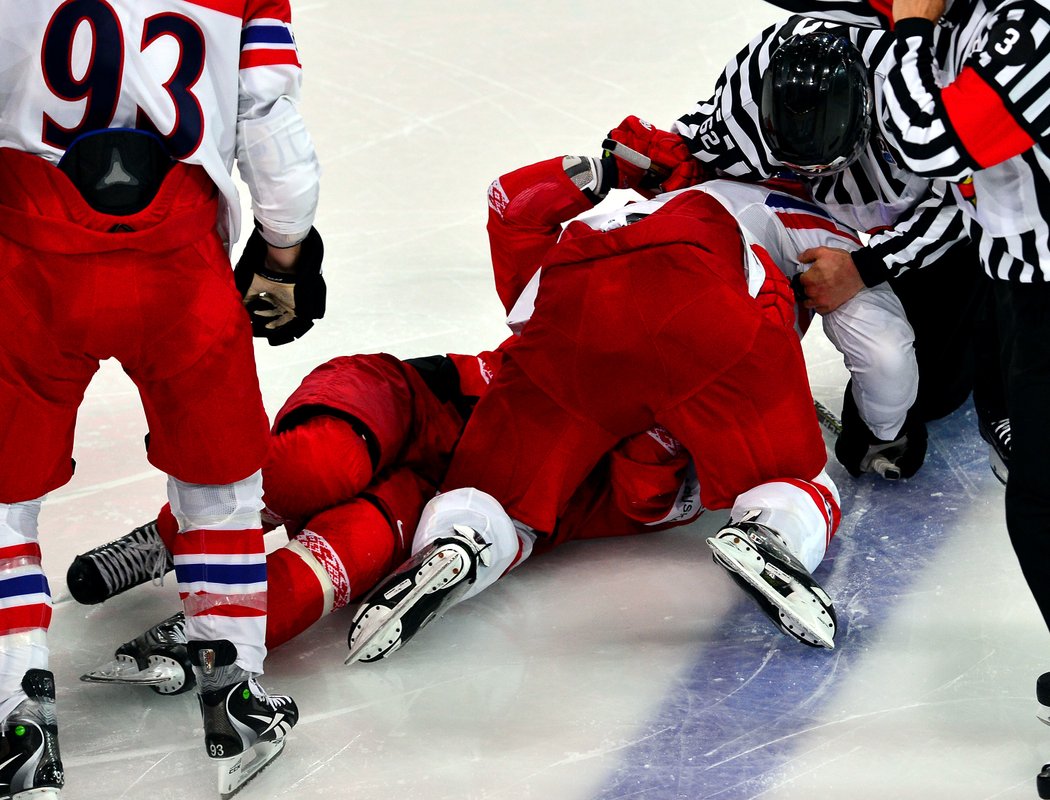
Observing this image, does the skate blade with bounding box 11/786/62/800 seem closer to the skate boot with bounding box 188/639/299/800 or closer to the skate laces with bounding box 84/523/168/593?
the skate boot with bounding box 188/639/299/800

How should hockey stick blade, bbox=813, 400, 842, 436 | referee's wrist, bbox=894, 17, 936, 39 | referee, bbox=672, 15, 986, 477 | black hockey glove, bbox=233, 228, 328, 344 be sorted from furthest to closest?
hockey stick blade, bbox=813, 400, 842, 436, referee, bbox=672, 15, 986, 477, black hockey glove, bbox=233, 228, 328, 344, referee's wrist, bbox=894, 17, 936, 39

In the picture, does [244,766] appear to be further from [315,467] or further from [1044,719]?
→ [1044,719]

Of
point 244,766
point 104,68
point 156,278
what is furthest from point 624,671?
point 104,68

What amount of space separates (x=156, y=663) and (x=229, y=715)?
0.24 metres

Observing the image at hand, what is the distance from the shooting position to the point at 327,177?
4.17m

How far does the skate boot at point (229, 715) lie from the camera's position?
6.63 ft

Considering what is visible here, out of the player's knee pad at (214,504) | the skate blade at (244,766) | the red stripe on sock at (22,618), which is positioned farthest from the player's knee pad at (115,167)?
the skate blade at (244,766)

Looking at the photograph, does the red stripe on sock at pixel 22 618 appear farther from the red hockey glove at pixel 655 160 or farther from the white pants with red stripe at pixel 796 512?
the red hockey glove at pixel 655 160

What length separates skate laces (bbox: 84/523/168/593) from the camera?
8.05 feet

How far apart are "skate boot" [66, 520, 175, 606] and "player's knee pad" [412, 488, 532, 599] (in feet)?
1.49

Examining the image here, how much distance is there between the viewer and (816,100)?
8.18 ft

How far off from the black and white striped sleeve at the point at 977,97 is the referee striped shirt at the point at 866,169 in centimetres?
72

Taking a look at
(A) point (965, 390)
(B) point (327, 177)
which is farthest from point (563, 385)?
(B) point (327, 177)

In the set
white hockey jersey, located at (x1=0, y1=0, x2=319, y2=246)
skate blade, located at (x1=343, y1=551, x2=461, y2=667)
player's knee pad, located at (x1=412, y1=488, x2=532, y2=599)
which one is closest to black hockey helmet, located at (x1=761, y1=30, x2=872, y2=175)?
player's knee pad, located at (x1=412, y1=488, x2=532, y2=599)
